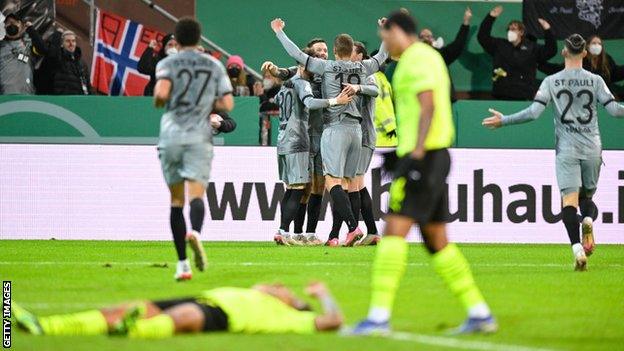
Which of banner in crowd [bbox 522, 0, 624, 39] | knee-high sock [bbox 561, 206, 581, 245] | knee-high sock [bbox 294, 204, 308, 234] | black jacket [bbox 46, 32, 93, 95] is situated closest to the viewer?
knee-high sock [bbox 561, 206, 581, 245]

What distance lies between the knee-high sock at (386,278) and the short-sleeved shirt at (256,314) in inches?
16.7

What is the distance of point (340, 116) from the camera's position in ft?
61.5

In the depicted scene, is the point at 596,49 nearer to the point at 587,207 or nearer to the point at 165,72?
the point at 587,207

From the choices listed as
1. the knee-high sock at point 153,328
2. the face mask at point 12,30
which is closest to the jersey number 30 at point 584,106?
the knee-high sock at point 153,328

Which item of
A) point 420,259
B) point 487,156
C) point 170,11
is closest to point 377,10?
point 170,11

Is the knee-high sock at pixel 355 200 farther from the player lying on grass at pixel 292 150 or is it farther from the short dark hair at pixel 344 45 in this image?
the short dark hair at pixel 344 45

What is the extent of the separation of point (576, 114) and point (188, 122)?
4460 millimetres

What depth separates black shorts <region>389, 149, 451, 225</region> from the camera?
8977 mm

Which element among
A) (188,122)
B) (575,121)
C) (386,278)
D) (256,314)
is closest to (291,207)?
(575,121)

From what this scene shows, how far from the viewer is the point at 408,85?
9.16m

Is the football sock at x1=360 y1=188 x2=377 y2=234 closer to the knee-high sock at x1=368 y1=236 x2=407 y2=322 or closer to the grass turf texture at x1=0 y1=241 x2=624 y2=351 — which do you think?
the grass turf texture at x1=0 y1=241 x2=624 y2=351

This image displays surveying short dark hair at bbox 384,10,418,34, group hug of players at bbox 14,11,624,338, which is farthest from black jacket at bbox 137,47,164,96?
short dark hair at bbox 384,10,418,34

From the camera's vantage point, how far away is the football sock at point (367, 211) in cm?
1897

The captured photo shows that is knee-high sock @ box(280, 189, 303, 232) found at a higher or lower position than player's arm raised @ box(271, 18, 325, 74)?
lower
